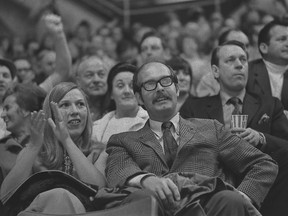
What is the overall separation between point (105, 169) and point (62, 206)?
47cm

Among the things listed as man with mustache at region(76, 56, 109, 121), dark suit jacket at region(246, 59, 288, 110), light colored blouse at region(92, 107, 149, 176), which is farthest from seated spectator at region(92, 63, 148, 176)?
dark suit jacket at region(246, 59, 288, 110)

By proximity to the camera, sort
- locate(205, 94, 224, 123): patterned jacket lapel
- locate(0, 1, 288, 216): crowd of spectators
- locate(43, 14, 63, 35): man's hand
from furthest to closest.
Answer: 1. locate(43, 14, 63, 35): man's hand
2. locate(205, 94, 224, 123): patterned jacket lapel
3. locate(0, 1, 288, 216): crowd of spectators

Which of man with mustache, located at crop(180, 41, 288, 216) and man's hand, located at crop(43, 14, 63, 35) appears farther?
man's hand, located at crop(43, 14, 63, 35)

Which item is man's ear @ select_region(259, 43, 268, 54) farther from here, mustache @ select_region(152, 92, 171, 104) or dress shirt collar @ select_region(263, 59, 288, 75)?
mustache @ select_region(152, 92, 171, 104)

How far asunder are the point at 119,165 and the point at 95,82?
5.79 ft

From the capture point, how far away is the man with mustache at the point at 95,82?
207 inches

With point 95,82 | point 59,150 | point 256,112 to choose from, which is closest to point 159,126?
point 59,150

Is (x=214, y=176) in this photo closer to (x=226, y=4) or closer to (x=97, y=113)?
(x=97, y=113)

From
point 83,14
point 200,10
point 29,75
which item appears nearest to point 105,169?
point 29,75

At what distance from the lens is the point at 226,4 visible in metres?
9.17

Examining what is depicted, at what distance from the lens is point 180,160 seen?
141 inches

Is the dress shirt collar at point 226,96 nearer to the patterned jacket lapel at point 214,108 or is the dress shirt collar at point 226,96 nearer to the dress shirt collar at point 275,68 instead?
the patterned jacket lapel at point 214,108

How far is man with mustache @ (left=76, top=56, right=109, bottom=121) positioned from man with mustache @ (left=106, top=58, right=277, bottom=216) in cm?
144

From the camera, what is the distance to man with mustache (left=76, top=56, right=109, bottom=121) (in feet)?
17.2
